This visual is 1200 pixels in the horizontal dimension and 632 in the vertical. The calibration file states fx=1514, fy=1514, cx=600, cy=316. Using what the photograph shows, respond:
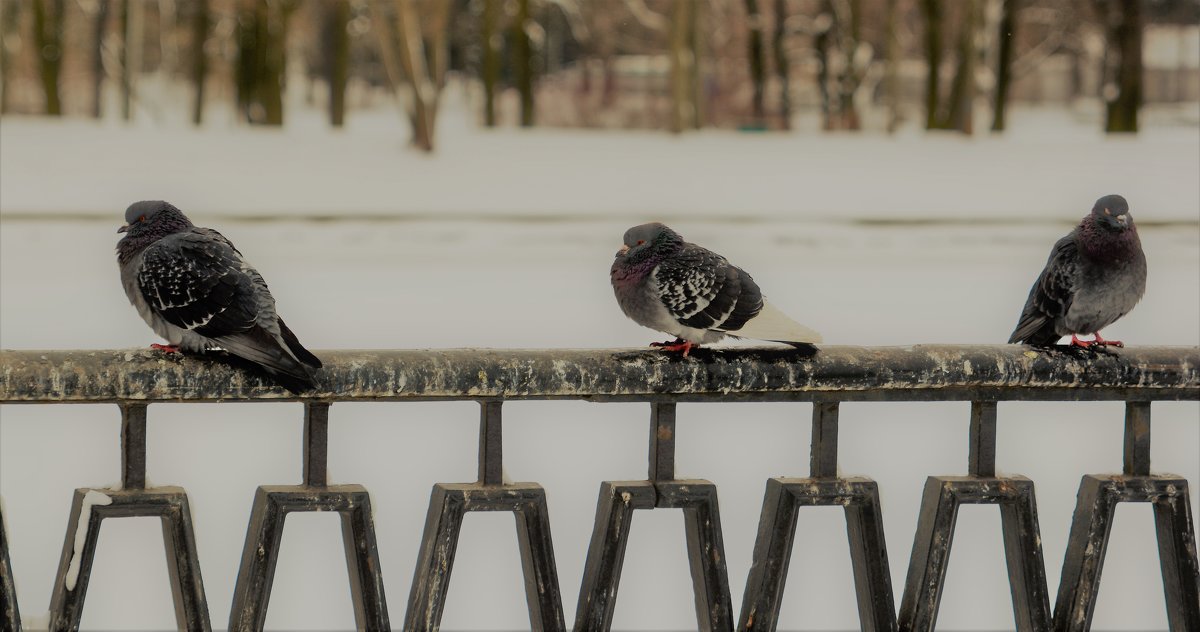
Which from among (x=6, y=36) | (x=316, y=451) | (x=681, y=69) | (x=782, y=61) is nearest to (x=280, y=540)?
(x=316, y=451)

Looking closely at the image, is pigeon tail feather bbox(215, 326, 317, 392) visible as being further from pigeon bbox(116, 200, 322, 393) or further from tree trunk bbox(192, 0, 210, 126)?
tree trunk bbox(192, 0, 210, 126)

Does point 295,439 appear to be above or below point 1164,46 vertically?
below

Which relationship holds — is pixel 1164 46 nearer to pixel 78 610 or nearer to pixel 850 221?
pixel 850 221

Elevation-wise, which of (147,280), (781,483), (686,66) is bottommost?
(781,483)

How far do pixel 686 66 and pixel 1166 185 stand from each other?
376 inches

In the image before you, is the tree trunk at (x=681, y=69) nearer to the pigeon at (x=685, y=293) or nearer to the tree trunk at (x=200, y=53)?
the tree trunk at (x=200, y=53)

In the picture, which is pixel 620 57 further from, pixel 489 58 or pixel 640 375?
pixel 640 375

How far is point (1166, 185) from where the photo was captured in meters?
19.0

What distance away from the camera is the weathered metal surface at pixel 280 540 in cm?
300

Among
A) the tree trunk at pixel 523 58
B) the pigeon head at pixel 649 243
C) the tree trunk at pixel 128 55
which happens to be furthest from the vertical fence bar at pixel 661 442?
the tree trunk at pixel 128 55

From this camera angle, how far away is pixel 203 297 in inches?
121

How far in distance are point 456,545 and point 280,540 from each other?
352 millimetres

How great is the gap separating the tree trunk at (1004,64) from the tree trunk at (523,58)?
329 inches

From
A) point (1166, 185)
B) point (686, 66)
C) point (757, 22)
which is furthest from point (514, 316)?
point (757, 22)
